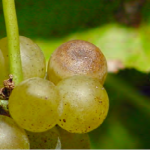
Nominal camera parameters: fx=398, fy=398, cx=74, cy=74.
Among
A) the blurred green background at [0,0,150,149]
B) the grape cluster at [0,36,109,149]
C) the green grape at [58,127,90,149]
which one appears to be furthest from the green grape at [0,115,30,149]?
the blurred green background at [0,0,150,149]

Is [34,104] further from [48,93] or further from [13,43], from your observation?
[13,43]

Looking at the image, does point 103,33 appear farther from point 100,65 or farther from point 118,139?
point 100,65

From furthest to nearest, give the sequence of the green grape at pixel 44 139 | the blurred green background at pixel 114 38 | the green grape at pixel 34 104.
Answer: the blurred green background at pixel 114 38 < the green grape at pixel 44 139 < the green grape at pixel 34 104

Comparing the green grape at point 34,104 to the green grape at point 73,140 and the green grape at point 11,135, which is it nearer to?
the green grape at point 11,135

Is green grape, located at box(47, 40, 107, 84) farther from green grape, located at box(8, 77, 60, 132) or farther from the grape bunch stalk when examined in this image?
green grape, located at box(8, 77, 60, 132)

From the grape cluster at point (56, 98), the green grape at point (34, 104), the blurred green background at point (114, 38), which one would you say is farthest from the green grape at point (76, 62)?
the blurred green background at point (114, 38)

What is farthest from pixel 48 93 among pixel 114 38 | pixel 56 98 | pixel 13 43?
pixel 114 38
